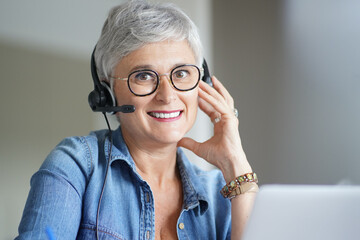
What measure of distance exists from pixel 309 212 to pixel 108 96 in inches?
35.2

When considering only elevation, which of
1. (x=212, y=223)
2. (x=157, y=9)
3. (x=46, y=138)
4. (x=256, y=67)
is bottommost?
(x=212, y=223)

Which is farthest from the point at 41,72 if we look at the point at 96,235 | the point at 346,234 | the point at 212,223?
the point at 346,234

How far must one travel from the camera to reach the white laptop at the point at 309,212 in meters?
0.55

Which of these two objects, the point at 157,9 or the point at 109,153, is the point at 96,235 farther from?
the point at 157,9

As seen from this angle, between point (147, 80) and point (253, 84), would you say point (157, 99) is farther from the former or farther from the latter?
point (253, 84)

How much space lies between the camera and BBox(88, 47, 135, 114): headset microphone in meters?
1.26

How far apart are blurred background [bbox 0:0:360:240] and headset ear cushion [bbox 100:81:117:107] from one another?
1.01ft

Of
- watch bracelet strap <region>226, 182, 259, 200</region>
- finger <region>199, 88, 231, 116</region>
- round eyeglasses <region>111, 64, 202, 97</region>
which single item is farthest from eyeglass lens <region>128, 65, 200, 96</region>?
watch bracelet strap <region>226, 182, 259, 200</region>

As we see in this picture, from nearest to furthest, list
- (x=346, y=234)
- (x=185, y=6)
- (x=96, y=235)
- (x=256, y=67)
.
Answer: (x=346, y=234) < (x=96, y=235) < (x=256, y=67) < (x=185, y=6)

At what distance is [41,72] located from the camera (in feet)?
5.37

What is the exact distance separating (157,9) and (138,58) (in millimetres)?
179

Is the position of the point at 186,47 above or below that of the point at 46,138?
above

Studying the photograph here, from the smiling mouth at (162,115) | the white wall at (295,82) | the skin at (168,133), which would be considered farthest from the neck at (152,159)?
the white wall at (295,82)

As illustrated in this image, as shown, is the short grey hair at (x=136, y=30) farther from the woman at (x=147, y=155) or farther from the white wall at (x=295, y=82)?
the white wall at (x=295, y=82)
